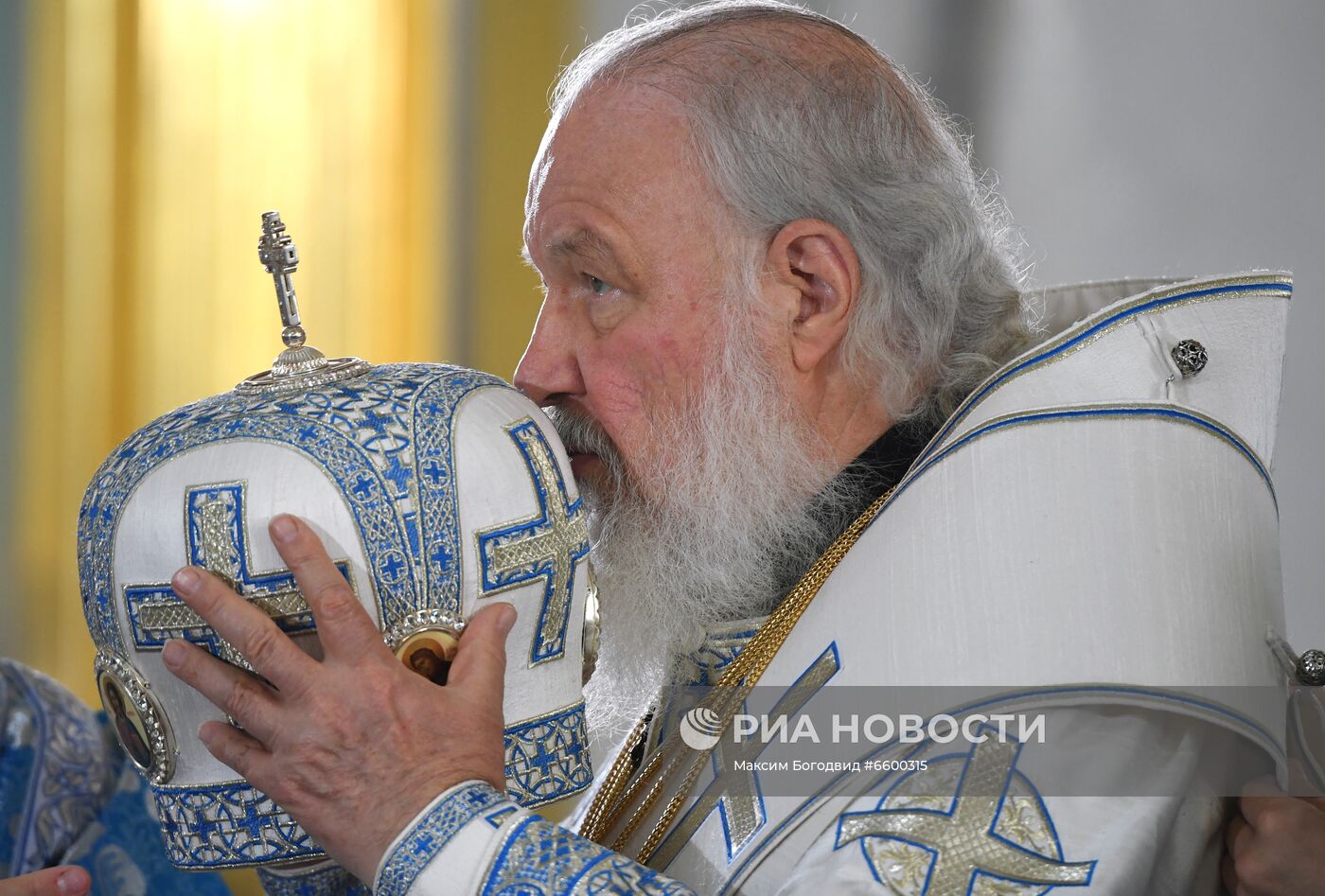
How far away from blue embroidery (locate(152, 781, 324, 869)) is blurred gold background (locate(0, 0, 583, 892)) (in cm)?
255

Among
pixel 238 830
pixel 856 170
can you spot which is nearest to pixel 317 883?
pixel 238 830

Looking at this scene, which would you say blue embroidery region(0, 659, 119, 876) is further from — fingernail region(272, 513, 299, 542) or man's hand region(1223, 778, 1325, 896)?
man's hand region(1223, 778, 1325, 896)

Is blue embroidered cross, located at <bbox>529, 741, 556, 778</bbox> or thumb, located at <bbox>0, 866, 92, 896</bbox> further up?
blue embroidered cross, located at <bbox>529, 741, 556, 778</bbox>

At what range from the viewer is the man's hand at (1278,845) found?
4.74ft

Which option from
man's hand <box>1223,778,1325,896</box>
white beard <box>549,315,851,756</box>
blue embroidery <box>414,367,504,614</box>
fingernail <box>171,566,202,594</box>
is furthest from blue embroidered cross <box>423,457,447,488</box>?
man's hand <box>1223,778,1325,896</box>

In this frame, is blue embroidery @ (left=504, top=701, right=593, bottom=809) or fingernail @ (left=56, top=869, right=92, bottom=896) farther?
fingernail @ (left=56, top=869, right=92, bottom=896)

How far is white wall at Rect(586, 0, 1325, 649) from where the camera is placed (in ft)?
11.6

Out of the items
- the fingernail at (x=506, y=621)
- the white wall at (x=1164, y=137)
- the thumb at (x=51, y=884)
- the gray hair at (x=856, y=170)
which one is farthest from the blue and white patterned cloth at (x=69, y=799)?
the white wall at (x=1164, y=137)

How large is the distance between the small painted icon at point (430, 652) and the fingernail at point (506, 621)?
45 millimetres

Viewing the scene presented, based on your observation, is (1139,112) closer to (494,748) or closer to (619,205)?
(619,205)

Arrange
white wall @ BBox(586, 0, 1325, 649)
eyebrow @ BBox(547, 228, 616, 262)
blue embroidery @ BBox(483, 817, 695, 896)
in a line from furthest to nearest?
1. white wall @ BBox(586, 0, 1325, 649)
2. eyebrow @ BBox(547, 228, 616, 262)
3. blue embroidery @ BBox(483, 817, 695, 896)

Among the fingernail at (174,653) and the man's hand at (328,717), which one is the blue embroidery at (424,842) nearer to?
the man's hand at (328,717)

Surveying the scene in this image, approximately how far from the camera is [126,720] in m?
1.39

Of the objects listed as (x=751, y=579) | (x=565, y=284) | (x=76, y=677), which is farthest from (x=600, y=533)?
(x=76, y=677)
